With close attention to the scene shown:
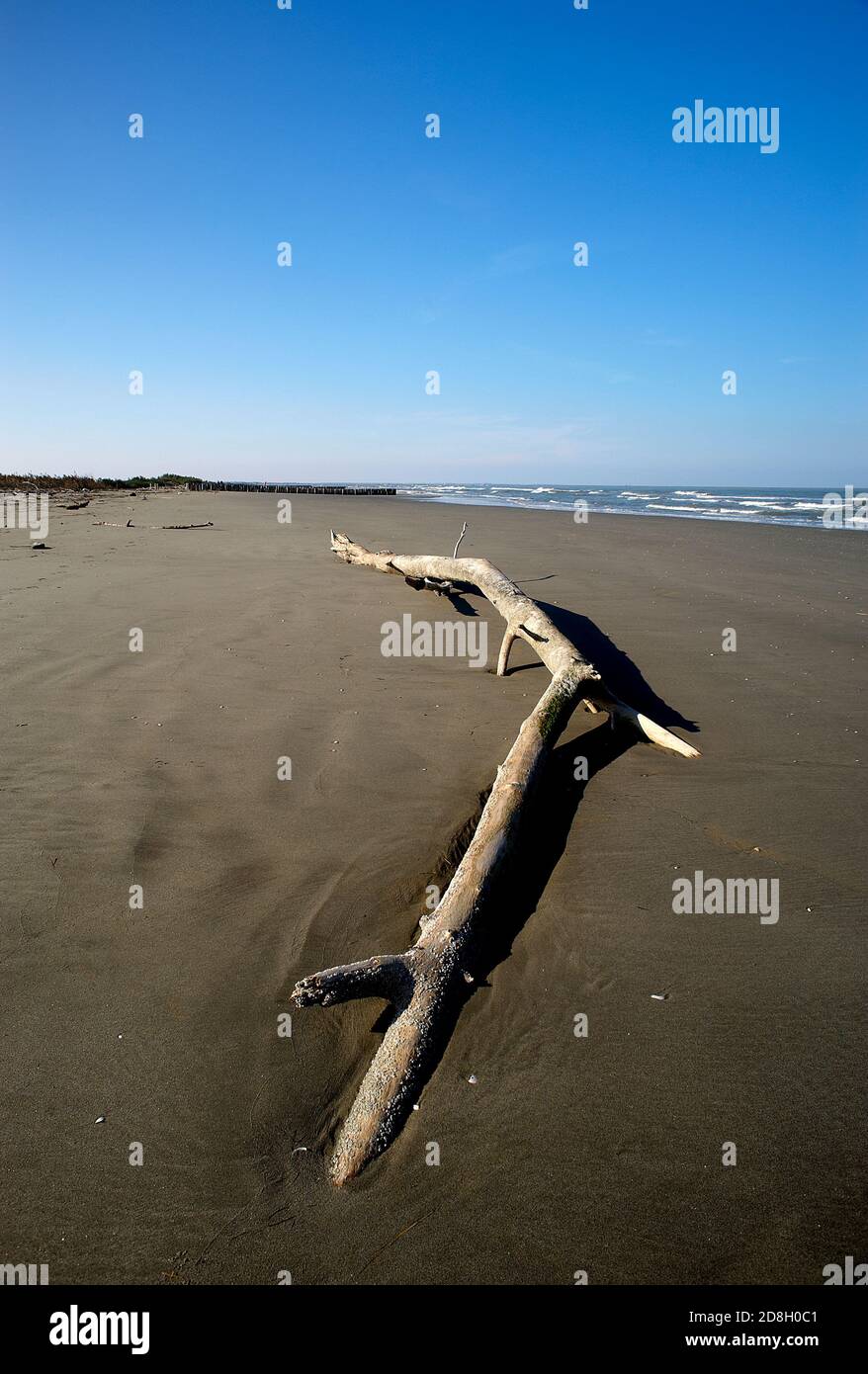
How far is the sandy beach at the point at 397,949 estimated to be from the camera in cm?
200

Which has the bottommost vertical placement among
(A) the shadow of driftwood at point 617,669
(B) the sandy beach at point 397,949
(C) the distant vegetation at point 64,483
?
(B) the sandy beach at point 397,949

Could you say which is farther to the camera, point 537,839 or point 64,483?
point 64,483

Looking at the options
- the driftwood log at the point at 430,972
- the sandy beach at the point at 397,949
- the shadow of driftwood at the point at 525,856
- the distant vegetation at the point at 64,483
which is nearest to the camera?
the sandy beach at the point at 397,949

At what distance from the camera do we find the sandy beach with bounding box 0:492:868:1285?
6.57ft

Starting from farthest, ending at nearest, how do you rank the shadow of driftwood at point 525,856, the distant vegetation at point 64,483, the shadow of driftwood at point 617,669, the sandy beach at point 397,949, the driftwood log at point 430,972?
the distant vegetation at point 64,483 < the shadow of driftwood at point 617,669 < the shadow of driftwood at point 525,856 < the driftwood log at point 430,972 < the sandy beach at point 397,949

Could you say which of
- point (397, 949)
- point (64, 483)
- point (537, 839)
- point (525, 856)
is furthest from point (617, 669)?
point (64, 483)

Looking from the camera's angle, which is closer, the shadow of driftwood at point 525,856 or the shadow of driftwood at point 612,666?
the shadow of driftwood at point 525,856

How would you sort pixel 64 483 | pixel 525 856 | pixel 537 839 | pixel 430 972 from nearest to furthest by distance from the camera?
1. pixel 430 972
2. pixel 525 856
3. pixel 537 839
4. pixel 64 483

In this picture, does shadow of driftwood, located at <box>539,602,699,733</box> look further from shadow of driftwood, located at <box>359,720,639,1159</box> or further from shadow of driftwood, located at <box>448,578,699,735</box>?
shadow of driftwood, located at <box>359,720,639,1159</box>

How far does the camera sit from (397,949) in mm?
3080

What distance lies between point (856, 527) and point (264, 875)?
25738mm

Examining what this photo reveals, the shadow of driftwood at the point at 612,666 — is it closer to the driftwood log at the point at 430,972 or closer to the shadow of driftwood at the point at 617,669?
the shadow of driftwood at the point at 617,669

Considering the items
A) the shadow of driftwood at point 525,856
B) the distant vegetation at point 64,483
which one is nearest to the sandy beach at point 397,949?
the shadow of driftwood at point 525,856

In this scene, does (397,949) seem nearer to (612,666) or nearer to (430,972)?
(430,972)
